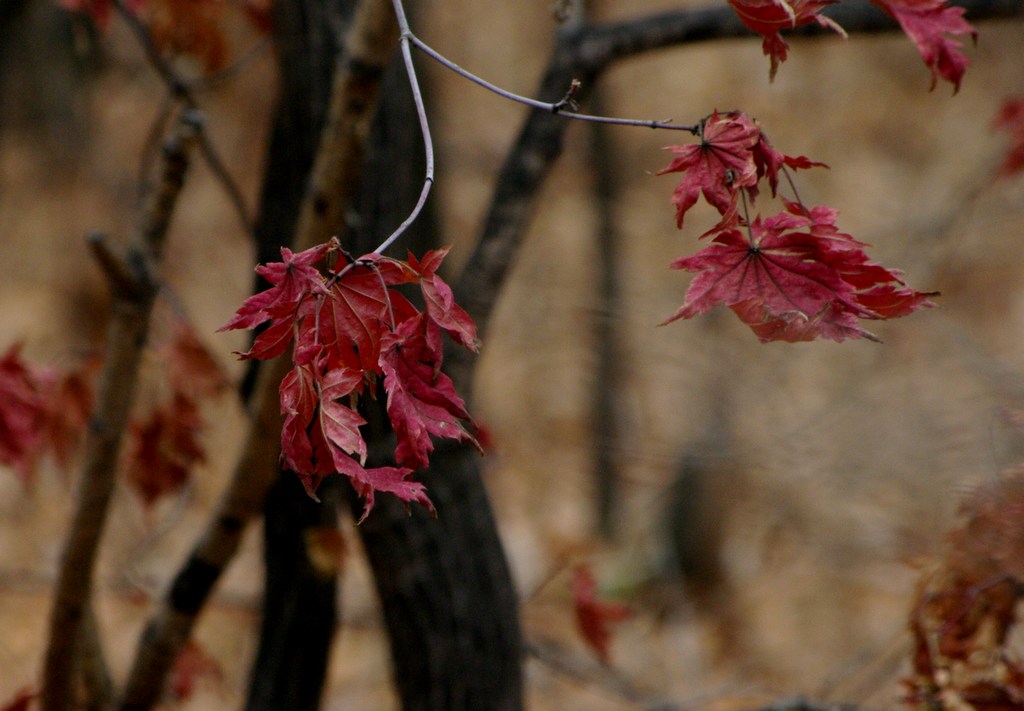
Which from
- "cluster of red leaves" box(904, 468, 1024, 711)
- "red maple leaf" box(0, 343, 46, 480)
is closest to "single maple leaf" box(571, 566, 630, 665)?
"cluster of red leaves" box(904, 468, 1024, 711)

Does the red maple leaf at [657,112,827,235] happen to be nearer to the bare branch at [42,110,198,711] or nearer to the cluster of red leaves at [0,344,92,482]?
the bare branch at [42,110,198,711]

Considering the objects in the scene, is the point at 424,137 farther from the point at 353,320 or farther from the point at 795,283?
the point at 795,283

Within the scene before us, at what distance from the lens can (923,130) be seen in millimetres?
5051

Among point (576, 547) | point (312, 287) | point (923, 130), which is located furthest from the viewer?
point (923, 130)

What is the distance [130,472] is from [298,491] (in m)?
0.49

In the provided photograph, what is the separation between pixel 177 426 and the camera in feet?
6.45

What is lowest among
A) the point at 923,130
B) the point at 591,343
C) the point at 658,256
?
the point at 591,343

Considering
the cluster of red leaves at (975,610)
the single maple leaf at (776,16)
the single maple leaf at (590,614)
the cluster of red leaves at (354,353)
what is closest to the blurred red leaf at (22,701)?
the single maple leaf at (590,614)

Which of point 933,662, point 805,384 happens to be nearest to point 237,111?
point 805,384

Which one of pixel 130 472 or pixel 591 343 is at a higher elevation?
pixel 591 343

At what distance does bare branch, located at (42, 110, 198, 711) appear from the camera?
1.58m

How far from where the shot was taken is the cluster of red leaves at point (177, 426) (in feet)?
6.45

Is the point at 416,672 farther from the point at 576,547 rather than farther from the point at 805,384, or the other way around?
the point at 805,384

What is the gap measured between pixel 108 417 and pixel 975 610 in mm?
1301
